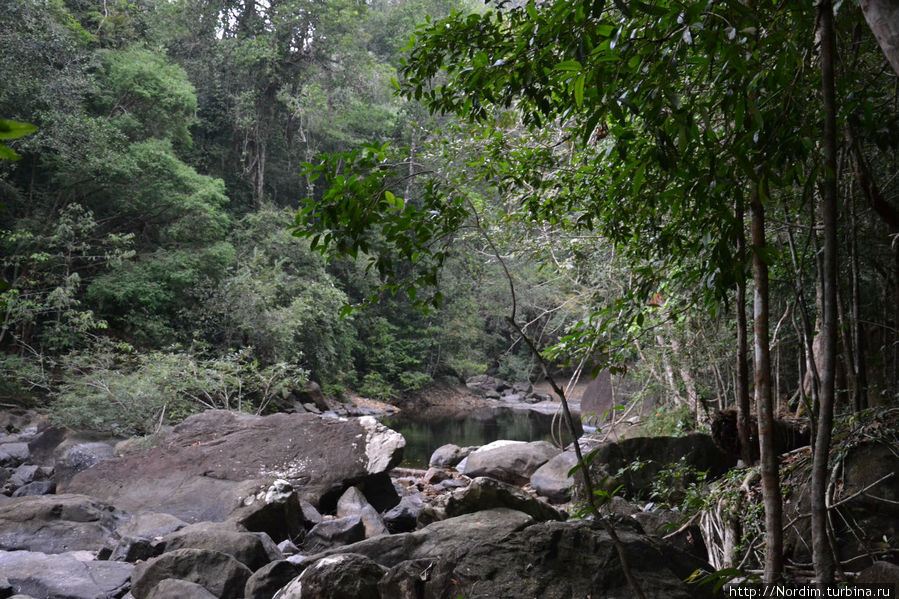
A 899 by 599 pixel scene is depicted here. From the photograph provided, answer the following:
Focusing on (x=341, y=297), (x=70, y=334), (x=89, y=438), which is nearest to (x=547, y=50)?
(x=89, y=438)

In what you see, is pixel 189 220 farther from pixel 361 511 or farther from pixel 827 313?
pixel 827 313

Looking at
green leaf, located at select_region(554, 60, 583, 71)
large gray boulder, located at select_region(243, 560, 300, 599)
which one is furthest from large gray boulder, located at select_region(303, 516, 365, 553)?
green leaf, located at select_region(554, 60, 583, 71)

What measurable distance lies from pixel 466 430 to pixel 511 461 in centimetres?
717

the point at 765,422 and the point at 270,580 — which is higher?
the point at 765,422

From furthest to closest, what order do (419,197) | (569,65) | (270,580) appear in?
(270,580)
(419,197)
(569,65)

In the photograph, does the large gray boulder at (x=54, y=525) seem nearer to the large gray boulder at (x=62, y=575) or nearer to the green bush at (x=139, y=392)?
the large gray boulder at (x=62, y=575)

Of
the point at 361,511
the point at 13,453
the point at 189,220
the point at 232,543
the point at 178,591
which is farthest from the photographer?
the point at 189,220

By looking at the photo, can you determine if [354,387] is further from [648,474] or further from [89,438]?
[648,474]

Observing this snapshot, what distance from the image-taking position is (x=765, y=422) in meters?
2.16

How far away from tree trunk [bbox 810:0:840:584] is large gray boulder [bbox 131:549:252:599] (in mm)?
3912

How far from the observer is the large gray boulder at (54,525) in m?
5.59

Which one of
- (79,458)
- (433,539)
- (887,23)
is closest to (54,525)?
(79,458)

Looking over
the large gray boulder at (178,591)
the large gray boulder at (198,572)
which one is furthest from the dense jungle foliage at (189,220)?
the large gray boulder at (178,591)

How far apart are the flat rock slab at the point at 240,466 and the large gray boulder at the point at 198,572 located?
84.1 inches
